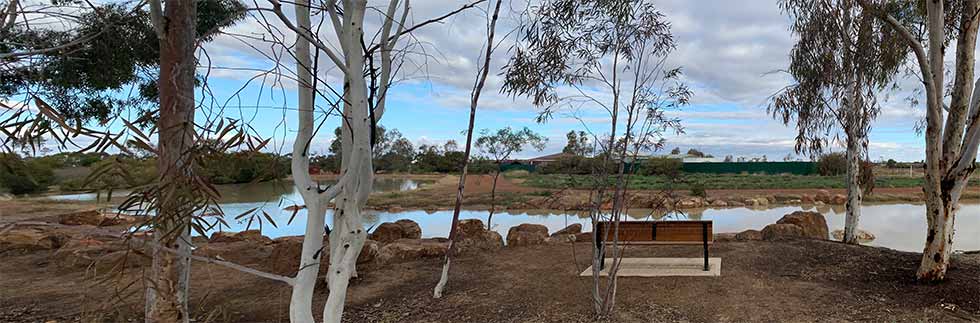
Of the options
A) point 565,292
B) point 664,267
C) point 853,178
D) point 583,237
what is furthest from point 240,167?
point 853,178

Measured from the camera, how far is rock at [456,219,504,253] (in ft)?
20.3

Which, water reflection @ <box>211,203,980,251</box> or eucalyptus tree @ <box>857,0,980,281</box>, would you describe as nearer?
eucalyptus tree @ <box>857,0,980,281</box>

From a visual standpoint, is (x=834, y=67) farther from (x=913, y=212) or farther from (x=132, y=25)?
(x=913, y=212)

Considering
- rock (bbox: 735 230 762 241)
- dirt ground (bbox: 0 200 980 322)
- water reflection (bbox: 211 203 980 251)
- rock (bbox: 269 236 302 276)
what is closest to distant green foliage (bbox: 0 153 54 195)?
dirt ground (bbox: 0 200 980 322)

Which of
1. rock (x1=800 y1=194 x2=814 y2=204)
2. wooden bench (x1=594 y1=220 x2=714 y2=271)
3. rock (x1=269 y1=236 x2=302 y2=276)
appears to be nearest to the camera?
rock (x1=269 y1=236 x2=302 y2=276)

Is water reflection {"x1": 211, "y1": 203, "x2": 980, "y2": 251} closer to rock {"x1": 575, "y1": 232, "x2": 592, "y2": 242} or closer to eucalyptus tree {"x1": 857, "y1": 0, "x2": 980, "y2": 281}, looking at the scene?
rock {"x1": 575, "y1": 232, "x2": 592, "y2": 242}

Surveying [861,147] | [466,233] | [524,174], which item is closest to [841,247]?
[861,147]

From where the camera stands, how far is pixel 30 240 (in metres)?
6.37

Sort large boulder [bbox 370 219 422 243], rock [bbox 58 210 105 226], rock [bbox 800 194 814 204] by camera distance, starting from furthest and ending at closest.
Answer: rock [bbox 800 194 814 204]
rock [bbox 58 210 105 226]
large boulder [bbox 370 219 422 243]

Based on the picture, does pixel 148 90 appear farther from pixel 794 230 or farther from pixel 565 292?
pixel 794 230

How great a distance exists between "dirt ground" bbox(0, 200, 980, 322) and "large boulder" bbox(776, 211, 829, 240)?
1388mm

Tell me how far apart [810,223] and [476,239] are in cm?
429

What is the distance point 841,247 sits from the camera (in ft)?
18.9

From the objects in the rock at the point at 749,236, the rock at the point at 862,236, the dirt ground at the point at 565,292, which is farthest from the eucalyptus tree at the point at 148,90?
the rock at the point at 862,236
